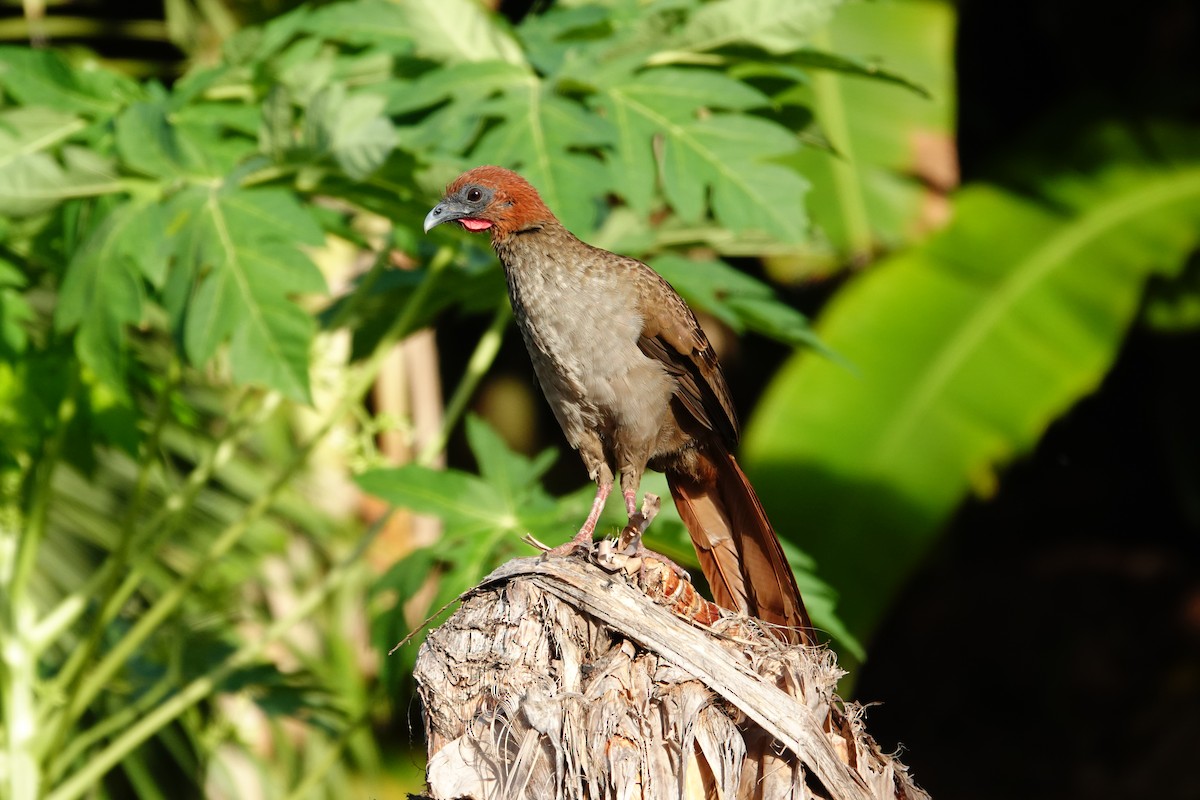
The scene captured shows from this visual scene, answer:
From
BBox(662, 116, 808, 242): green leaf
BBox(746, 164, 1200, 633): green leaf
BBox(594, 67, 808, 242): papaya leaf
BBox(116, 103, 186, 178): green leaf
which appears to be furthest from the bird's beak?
BBox(746, 164, 1200, 633): green leaf

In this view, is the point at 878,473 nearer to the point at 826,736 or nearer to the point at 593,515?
the point at 593,515

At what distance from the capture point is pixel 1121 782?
297 inches

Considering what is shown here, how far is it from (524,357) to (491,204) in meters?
5.58

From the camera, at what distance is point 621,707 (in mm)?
1941

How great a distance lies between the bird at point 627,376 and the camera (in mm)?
2986

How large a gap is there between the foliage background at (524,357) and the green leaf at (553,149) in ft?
0.03

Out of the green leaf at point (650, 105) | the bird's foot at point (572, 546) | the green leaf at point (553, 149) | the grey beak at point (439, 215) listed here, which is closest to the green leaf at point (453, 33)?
the green leaf at point (553, 149)

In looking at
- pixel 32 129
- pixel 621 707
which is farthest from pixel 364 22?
pixel 621 707

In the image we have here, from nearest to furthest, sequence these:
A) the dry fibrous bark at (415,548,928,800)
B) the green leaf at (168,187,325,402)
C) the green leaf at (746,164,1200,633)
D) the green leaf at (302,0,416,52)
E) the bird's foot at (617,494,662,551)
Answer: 1. the dry fibrous bark at (415,548,928,800)
2. the bird's foot at (617,494,662,551)
3. the green leaf at (168,187,325,402)
4. the green leaf at (302,0,416,52)
5. the green leaf at (746,164,1200,633)

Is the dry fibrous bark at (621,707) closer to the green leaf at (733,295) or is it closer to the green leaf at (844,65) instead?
the green leaf at (733,295)

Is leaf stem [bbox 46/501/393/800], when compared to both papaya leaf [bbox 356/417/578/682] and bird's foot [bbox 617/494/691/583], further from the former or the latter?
bird's foot [bbox 617/494/691/583]

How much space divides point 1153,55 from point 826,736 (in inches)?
259

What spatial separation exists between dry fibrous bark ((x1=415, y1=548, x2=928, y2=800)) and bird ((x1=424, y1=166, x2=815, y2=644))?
801 millimetres

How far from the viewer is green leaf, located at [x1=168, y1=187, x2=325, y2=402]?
2799mm
